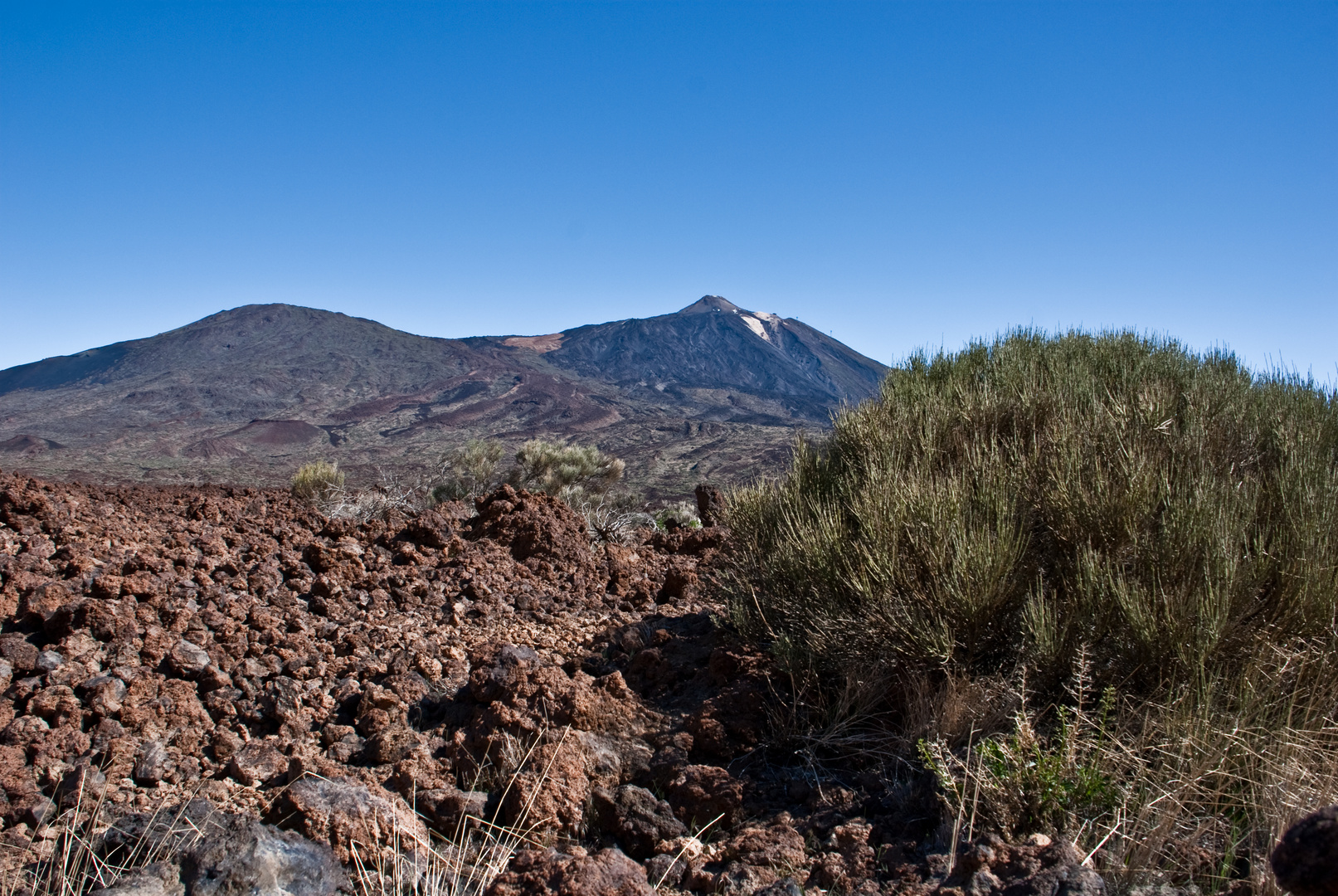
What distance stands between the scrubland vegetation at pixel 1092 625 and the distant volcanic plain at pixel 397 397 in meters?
16.4

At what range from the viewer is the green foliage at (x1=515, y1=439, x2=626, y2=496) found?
43.7 feet

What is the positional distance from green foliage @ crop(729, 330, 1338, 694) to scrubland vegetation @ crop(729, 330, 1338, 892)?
1cm

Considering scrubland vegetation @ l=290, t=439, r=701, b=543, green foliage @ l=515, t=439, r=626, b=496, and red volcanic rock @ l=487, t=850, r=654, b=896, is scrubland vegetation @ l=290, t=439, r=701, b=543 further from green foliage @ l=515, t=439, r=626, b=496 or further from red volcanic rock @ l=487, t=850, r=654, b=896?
red volcanic rock @ l=487, t=850, r=654, b=896

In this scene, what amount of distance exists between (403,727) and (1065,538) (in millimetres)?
Result: 2608

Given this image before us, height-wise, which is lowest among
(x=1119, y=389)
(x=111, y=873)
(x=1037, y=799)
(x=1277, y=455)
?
(x=111, y=873)

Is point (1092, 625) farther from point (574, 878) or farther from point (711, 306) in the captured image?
point (711, 306)

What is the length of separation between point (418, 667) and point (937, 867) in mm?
2313

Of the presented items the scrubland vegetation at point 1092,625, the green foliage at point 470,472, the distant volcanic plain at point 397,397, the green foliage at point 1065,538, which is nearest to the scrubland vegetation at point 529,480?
the green foliage at point 470,472

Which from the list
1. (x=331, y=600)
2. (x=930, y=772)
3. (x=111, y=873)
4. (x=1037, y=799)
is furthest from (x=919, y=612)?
(x=331, y=600)

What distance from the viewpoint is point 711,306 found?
307 ft

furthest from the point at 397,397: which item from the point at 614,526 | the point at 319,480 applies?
the point at 614,526

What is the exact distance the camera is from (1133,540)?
3.19m

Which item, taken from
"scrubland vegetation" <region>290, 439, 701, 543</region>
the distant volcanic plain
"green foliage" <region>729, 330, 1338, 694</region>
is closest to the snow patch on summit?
the distant volcanic plain

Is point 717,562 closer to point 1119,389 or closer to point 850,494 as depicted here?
point 850,494
